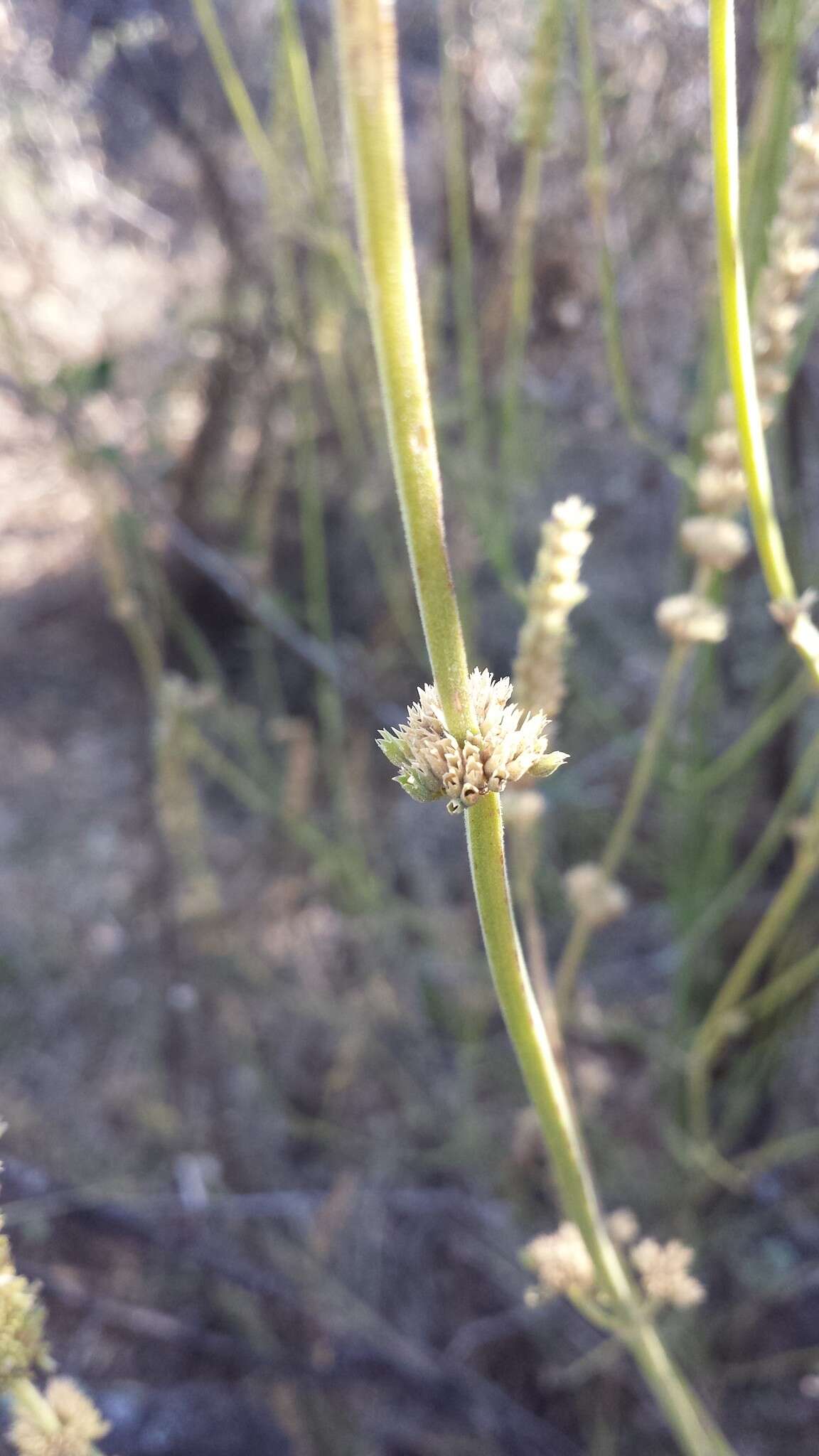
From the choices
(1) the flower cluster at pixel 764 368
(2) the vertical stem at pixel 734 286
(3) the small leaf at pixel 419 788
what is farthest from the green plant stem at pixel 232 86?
(3) the small leaf at pixel 419 788

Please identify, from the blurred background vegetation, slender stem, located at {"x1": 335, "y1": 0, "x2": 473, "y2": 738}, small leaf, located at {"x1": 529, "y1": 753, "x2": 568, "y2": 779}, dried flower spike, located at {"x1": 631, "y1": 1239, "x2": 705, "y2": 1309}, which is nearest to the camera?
slender stem, located at {"x1": 335, "y1": 0, "x2": 473, "y2": 738}

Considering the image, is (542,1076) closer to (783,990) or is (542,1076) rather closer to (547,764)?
(547,764)

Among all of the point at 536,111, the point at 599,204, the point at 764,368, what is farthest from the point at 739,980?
the point at 536,111

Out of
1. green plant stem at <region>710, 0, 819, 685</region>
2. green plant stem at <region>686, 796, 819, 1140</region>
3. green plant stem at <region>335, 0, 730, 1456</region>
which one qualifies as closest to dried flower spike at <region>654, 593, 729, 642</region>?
green plant stem at <region>710, 0, 819, 685</region>

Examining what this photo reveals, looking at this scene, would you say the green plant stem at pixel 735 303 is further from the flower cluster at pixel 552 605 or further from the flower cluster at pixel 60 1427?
the flower cluster at pixel 60 1427

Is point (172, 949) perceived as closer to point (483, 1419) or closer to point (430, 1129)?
point (430, 1129)

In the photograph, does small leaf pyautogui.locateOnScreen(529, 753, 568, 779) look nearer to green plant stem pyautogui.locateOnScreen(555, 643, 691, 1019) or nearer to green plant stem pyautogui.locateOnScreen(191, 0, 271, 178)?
green plant stem pyautogui.locateOnScreen(555, 643, 691, 1019)

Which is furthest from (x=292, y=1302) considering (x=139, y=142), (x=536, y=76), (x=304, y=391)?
Result: (x=139, y=142)

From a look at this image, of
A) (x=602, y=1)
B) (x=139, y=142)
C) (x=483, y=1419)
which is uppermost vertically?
(x=139, y=142)
